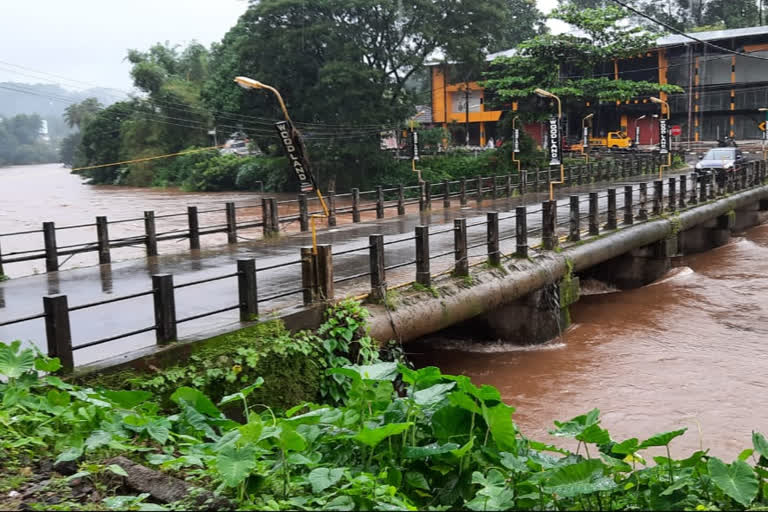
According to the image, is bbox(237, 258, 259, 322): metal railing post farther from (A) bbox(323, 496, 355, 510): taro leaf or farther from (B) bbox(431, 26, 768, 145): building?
(B) bbox(431, 26, 768, 145): building

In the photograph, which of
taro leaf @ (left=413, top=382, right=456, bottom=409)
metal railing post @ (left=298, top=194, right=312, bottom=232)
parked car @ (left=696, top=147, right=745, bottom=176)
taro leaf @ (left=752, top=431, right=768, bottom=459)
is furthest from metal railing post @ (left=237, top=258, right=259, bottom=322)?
parked car @ (left=696, top=147, right=745, bottom=176)

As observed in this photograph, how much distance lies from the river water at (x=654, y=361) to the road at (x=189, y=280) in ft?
6.07

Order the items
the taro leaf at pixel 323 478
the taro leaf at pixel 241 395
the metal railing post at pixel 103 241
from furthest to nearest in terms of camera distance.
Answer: the metal railing post at pixel 103 241
the taro leaf at pixel 241 395
the taro leaf at pixel 323 478

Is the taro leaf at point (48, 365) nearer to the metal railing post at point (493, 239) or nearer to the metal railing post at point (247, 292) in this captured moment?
the metal railing post at point (247, 292)

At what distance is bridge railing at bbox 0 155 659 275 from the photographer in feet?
44.9

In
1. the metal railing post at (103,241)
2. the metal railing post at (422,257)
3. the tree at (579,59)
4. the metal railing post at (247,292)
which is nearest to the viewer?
the metal railing post at (247,292)

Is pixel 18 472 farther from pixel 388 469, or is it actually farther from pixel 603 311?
pixel 603 311

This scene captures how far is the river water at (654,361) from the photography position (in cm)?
1020

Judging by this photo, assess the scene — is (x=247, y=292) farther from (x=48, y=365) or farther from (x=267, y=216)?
(x=267, y=216)

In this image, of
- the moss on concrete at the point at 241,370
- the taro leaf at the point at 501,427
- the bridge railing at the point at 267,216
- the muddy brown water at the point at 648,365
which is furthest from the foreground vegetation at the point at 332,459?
the bridge railing at the point at 267,216

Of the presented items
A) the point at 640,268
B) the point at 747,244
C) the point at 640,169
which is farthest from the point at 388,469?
the point at 640,169

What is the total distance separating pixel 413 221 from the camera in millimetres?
21562

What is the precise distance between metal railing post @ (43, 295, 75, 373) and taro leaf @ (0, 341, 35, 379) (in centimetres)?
34

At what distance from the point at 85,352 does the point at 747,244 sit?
2369 cm
